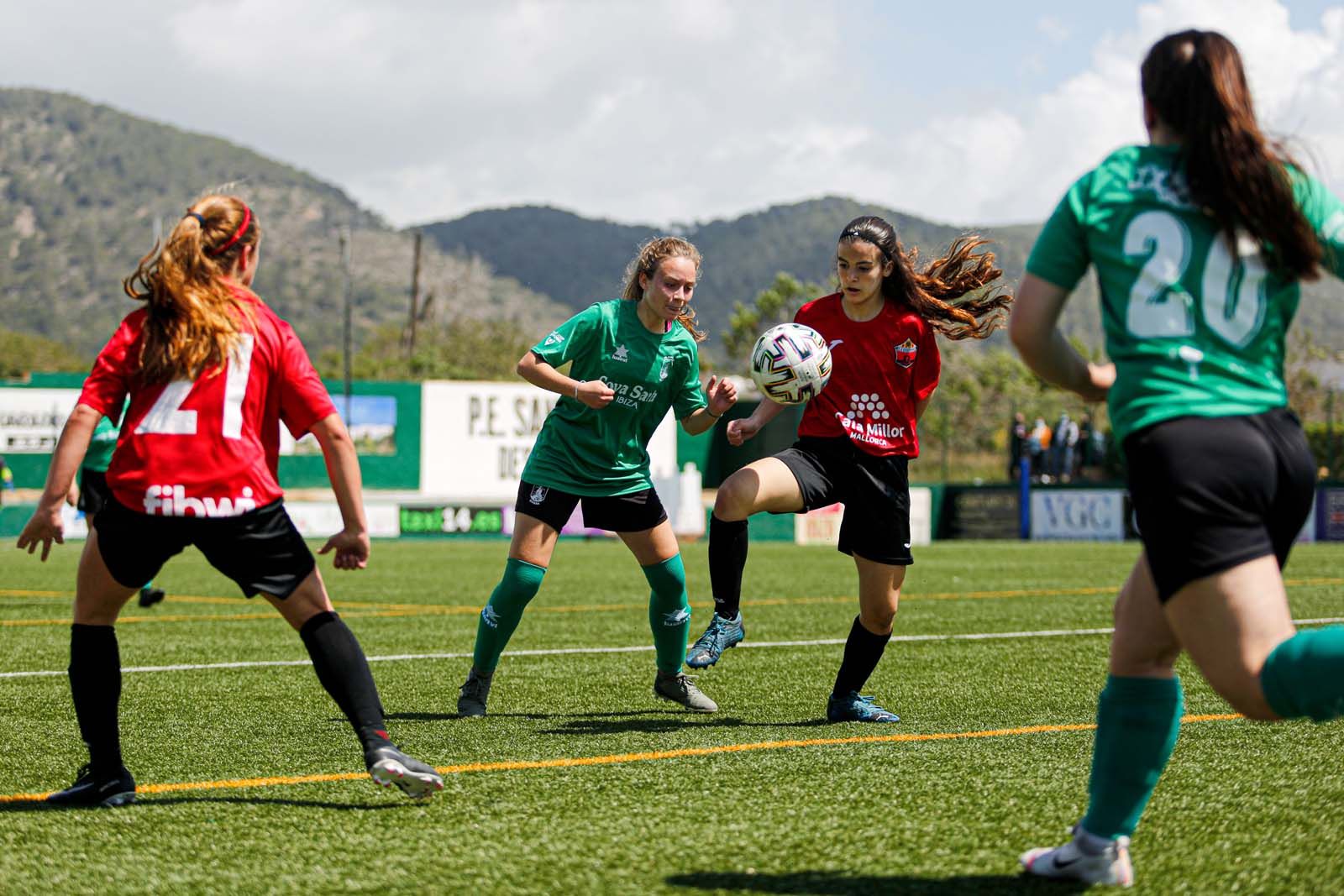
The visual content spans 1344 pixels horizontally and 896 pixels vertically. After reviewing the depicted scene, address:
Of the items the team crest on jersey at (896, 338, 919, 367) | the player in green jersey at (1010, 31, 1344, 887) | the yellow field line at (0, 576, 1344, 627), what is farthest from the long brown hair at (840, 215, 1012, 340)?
the yellow field line at (0, 576, 1344, 627)

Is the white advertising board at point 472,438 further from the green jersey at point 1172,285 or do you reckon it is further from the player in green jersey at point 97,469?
the green jersey at point 1172,285

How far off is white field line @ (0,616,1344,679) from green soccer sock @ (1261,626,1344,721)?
19.9 ft

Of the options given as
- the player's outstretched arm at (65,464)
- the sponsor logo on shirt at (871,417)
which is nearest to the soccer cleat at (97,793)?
the player's outstretched arm at (65,464)

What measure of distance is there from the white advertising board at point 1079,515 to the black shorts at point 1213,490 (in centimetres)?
2474

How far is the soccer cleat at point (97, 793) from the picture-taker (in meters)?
4.35

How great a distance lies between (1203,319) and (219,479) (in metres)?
2.46

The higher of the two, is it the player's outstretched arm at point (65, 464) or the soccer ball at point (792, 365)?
the soccer ball at point (792, 365)

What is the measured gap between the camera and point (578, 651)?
350 inches

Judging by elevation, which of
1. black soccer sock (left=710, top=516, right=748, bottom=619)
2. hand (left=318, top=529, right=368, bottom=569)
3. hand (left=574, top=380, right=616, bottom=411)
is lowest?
black soccer sock (left=710, top=516, right=748, bottom=619)

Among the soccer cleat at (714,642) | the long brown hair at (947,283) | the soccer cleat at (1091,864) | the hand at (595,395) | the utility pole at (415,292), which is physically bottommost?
the soccer cleat at (1091,864)

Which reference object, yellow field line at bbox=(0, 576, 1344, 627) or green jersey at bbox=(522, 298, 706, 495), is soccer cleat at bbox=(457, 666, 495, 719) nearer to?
green jersey at bbox=(522, 298, 706, 495)

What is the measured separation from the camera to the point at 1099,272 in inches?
124

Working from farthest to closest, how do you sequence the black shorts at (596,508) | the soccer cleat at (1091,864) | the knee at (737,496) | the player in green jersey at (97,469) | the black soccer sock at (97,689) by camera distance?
1. the player in green jersey at (97,469)
2. the black shorts at (596,508)
3. the knee at (737,496)
4. the black soccer sock at (97,689)
5. the soccer cleat at (1091,864)

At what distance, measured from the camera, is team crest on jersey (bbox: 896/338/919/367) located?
6152 millimetres
